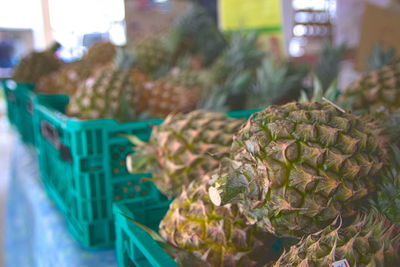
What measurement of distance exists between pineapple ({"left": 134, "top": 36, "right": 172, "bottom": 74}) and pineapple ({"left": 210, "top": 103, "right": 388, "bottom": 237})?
3.87 ft

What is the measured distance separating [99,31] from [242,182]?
313 inches

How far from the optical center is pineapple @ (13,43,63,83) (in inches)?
73.2

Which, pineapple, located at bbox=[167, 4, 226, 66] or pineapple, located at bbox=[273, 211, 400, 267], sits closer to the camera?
pineapple, located at bbox=[273, 211, 400, 267]

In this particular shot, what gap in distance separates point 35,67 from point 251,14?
1106 mm

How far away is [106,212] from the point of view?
840 mm

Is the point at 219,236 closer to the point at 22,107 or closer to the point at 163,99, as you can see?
the point at 163,99

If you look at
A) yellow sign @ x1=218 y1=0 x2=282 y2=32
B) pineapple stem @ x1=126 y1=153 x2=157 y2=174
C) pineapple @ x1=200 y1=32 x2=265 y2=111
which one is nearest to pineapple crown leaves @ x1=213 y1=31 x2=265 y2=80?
pineapple @ x1=200 y1=32 x2=265 y2=111

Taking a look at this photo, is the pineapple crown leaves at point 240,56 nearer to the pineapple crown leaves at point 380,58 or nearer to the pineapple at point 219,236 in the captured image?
the pineapple crown leaves at point 380,58

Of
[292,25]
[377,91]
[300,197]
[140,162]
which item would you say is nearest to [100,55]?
[292,25]

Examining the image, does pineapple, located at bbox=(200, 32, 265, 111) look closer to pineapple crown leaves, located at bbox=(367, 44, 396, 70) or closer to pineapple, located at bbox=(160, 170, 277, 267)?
pineapple crown leaves, located at bbox=(367, 44, 396, 70)

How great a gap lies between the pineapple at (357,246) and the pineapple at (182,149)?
310 millimetres

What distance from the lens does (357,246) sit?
38 centimetres

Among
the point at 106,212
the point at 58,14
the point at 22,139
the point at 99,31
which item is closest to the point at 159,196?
the point at 106,212

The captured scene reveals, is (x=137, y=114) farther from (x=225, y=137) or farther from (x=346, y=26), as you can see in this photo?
(x=346, y=26)
